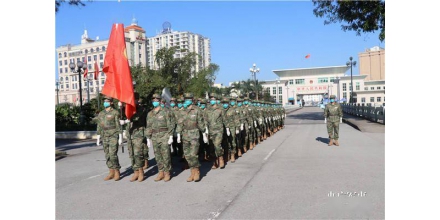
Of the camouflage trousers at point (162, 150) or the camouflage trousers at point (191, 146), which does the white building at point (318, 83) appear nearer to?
the camouflage trousers at point (191, 146)

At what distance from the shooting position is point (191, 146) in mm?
8148

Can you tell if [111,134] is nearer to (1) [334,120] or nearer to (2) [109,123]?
(2) [109,123]

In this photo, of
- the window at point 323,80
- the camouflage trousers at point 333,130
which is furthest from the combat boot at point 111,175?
the window at point 323,80

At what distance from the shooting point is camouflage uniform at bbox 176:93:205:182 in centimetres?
795

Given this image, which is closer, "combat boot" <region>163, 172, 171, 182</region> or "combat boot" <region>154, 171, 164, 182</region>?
"combat boot" <region>163, 172, 171, 182</region>

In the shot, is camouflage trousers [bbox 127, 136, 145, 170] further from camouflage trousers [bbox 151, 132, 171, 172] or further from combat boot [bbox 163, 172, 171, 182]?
combat boot [bbox 163, 172, 171, 182]

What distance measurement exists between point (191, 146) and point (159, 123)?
2.96ft

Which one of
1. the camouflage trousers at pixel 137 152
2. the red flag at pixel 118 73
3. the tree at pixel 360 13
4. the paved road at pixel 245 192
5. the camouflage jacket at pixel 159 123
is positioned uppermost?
the tree at pixel 360 13

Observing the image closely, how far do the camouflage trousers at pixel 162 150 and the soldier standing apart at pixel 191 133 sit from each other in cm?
42

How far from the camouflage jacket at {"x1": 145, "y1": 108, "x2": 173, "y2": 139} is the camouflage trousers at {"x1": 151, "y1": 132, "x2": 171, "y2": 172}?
8 cm

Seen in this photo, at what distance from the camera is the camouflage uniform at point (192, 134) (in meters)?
7.95

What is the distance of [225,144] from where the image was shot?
35.1 ft

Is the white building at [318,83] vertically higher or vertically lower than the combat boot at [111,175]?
higher

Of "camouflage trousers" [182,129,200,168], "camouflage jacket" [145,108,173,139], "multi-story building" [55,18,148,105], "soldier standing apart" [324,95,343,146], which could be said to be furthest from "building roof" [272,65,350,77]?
"camouflage jacket" [145,108,173,139]
